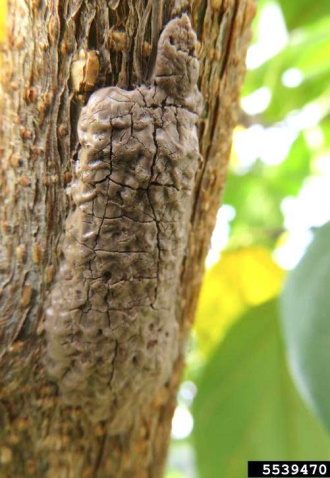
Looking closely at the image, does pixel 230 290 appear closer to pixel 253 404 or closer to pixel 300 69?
pixel 253 404

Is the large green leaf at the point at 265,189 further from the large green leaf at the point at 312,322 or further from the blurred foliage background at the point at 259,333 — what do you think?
the large green leaf at the point at 312,322

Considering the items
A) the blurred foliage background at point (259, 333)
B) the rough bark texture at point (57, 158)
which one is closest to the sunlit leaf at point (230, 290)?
the blurred foliage background at point (259, 333)

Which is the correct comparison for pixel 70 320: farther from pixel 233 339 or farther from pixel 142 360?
pixel 233 339

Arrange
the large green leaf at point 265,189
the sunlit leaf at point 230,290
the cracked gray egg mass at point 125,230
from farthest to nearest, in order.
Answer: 1. the large green leaf at point 265,189
2. the sunlit leaf at point 230,290
3. the cracked gray egg mass at point 125,230

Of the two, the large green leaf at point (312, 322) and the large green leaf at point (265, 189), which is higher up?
the large green leaf at point (265, 189)

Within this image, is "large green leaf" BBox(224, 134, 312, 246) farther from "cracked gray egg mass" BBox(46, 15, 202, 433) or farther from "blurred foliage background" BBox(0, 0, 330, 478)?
"cracked gray egg mass" BBox(46, 15, 202, 433)

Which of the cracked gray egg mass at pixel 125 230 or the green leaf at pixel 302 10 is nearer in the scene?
the cracked gray egg mass at pixel 125 230

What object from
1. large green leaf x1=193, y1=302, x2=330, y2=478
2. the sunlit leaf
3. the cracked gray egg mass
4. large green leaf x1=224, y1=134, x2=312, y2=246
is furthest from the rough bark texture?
large green leaf x1=224, y1=134, x2=312, y2=246
